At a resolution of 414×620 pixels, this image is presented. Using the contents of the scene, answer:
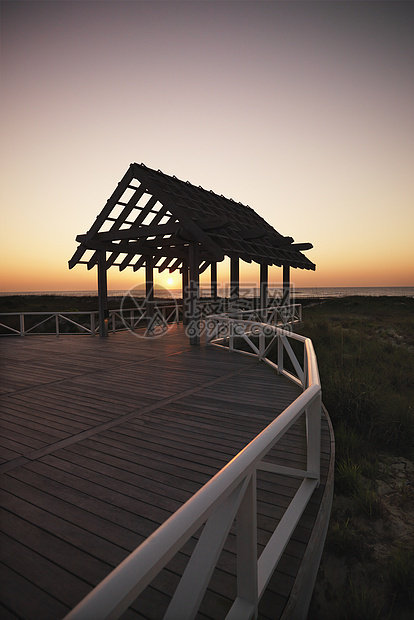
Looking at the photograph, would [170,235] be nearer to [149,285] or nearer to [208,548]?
[149,285]

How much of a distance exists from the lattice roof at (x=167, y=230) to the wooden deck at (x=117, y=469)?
435cm

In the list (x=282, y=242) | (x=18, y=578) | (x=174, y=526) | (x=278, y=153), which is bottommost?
(x=18, y=578)

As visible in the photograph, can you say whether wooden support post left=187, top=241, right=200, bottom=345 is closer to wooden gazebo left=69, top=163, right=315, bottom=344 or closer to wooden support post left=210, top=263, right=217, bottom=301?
wooden gazebo left=69, top=163, right=315, bottom=344

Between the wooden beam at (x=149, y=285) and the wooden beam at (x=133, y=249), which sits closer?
the wooden beam at (x=133, y=249)

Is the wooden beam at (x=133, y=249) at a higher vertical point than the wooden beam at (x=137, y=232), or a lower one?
lower

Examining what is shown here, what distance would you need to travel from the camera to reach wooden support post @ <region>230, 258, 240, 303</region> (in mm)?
12087

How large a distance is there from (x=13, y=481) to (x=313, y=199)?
576 inches

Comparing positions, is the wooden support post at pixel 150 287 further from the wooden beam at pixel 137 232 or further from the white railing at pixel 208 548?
the white railing at pixel 208 548

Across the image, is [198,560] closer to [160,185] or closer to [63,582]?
[63,582]

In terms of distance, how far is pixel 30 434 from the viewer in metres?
3.76

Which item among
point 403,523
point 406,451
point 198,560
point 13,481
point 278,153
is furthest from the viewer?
point 278,153

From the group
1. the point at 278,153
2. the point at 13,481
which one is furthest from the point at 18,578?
the point at 278,153

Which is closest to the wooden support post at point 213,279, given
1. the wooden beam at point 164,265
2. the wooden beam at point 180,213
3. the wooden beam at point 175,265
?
the wooden beam at point 175,265

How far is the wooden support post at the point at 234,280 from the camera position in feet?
39.7
